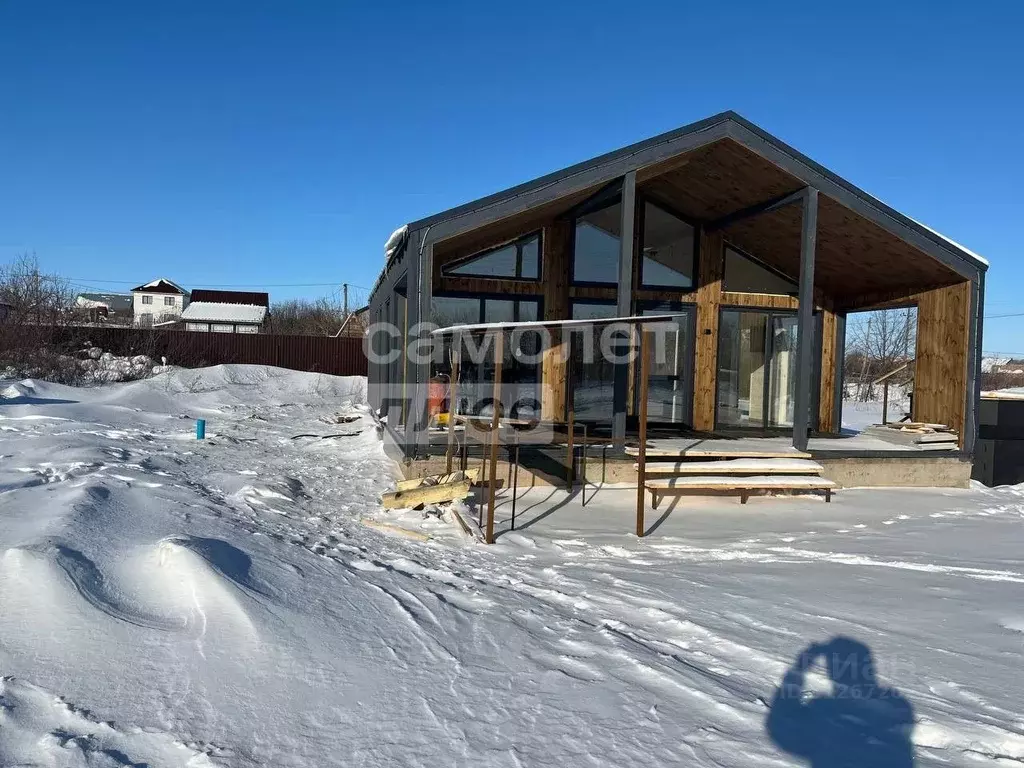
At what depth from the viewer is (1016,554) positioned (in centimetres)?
636

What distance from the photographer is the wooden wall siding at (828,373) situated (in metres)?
12.8

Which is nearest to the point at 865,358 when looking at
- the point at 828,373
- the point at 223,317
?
the point at 828,373

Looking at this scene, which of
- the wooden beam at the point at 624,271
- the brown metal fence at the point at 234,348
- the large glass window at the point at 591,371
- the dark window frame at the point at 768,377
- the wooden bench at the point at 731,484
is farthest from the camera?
the brown metal fence at the point at 234,348

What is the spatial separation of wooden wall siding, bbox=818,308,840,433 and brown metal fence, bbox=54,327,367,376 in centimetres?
1784

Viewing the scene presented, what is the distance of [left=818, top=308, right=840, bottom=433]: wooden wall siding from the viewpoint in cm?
1277

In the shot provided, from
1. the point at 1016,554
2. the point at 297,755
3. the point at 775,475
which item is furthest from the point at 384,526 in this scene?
the point at 1016,554

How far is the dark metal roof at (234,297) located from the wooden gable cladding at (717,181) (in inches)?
1823

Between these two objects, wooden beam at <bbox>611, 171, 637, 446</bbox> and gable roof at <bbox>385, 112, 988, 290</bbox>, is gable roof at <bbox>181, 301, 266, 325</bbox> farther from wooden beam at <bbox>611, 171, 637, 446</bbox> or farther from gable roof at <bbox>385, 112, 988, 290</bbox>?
wooden beam at <bbox>611, 171, 637, 446</bbox>

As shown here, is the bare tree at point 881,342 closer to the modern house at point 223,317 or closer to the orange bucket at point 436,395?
the orange bucket at point 436,395

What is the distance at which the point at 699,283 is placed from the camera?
12297 mm

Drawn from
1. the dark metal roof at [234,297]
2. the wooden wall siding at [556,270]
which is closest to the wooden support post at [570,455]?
the wooden wall siding at [556,270]

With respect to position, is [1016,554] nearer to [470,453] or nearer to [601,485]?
[601,485]

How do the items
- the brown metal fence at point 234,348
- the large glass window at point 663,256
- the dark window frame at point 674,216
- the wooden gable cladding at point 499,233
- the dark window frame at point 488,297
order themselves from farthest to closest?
the brown metal fence at point 234,348 < the large glass window at point 663,256 < the dark window frame at point 674,216 < the dark window frame at point 488,297 < the wooden gable cladding at point 499,233

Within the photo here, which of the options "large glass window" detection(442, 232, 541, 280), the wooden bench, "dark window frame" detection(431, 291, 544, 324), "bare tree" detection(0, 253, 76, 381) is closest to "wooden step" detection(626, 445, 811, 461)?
the wooden bench
